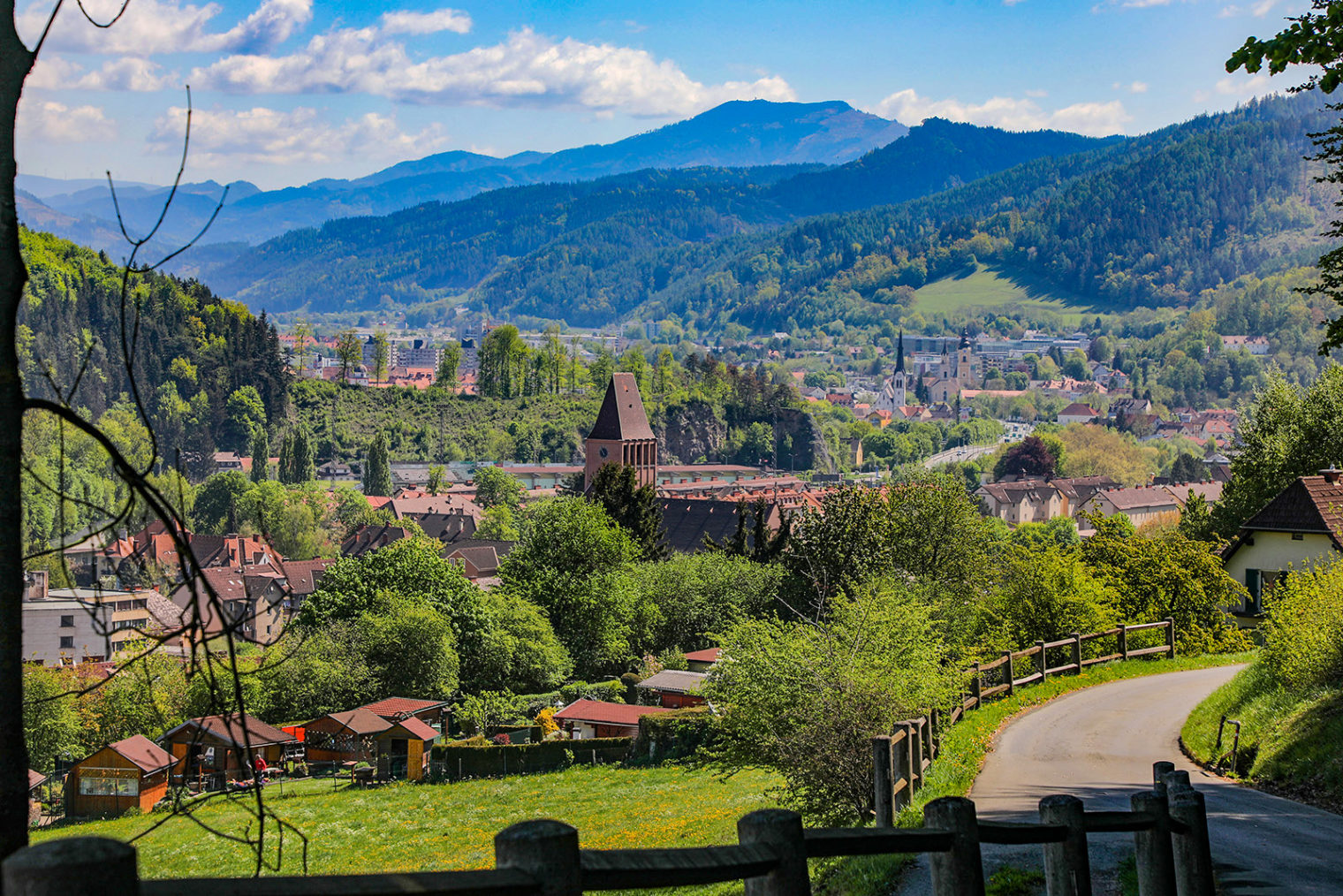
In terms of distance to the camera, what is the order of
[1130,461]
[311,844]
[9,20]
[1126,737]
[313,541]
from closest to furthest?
[9,20], [1126,737], [311,844], [313,541], [1130,461]

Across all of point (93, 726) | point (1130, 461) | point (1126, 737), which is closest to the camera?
point (1126, 737)

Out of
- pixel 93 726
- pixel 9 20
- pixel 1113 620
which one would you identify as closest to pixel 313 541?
pixel 93 726

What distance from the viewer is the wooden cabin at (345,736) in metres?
33.0

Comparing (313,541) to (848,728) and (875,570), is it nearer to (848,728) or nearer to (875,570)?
(875,570)

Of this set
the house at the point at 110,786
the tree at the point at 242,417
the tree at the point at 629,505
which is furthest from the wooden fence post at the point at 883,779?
the tree at the point at 242,417

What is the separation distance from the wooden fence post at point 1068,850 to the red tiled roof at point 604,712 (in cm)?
2861

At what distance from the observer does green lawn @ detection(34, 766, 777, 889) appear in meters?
17.9

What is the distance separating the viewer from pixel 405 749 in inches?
1299

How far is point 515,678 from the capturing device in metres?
42.0

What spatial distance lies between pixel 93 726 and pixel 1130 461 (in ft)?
474

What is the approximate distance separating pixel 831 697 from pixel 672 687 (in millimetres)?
23945

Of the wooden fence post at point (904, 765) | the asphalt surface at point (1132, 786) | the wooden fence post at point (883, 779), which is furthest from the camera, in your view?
the wooden fence post at point (904, 765)

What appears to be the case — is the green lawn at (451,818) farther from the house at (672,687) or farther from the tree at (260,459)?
the tree at (260,459)

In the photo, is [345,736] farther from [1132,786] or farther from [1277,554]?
[1132,786]
